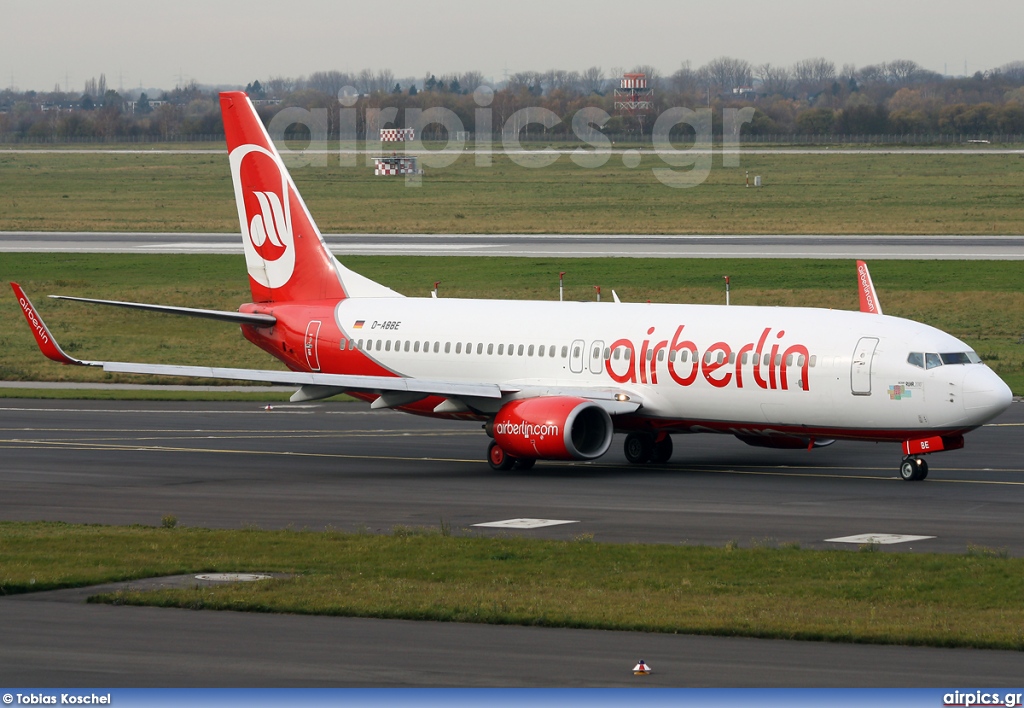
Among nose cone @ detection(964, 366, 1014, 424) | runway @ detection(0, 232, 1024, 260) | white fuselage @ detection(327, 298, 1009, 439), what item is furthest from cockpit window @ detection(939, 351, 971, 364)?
runway @ detection(0, 232, 1024, 260)

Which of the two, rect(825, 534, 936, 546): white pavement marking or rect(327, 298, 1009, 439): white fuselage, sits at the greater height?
rect(327, 298, 1009, 439): white fuselage

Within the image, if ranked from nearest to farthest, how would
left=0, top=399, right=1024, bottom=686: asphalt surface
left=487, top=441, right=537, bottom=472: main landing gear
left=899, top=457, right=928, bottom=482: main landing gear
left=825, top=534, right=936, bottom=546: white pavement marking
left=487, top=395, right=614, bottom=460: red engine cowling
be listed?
Result: left=0, top=399, right=1024, bottom=686: asphalt surface, left=825, top=534, right=936, bottom=546: white pavement marking, left=899, top=457, right=928, bottom=482: main landing gear, left=487, top=395, right=614, bottom=460: red engine cowling, left=487, top=441, right=537, bottom=472: main landing gear

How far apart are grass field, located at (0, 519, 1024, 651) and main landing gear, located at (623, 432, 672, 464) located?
43.8 ft

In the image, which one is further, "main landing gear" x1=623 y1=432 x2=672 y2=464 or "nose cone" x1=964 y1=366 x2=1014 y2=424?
"main landing gear" x1=623 y1=432 x2=672 y2=464

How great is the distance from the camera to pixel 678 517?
3281cm

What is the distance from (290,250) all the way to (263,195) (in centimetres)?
196

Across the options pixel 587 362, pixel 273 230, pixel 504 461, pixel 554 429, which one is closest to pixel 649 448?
pixel 587 362

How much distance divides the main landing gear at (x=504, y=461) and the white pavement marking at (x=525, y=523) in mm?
8289

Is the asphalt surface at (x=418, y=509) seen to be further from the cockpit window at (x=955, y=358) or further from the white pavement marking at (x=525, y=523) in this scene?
the cockpit window at (x=955, y=358)

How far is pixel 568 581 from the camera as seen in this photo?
24.9 metres

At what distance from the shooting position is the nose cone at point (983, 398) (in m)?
36.8

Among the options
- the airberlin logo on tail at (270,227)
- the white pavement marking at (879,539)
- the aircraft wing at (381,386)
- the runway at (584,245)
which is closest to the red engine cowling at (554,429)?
the aircraft wing at (381,386)

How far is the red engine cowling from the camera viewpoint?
1550 inches

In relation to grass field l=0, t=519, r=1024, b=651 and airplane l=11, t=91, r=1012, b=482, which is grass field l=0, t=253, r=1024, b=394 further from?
grass field l=0, t=519, r=1024, b=651
